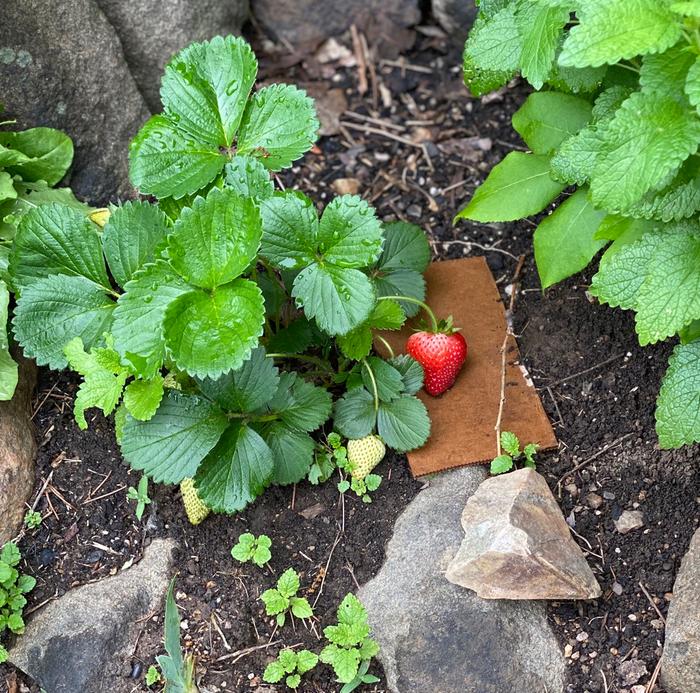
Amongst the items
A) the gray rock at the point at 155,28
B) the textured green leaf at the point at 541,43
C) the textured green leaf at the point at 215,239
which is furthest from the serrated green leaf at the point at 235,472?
the gray rock at the point at 155,28

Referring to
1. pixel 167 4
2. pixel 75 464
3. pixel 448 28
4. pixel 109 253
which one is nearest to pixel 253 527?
pixel 75 464

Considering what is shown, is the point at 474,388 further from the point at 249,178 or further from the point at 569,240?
the point at 249,178

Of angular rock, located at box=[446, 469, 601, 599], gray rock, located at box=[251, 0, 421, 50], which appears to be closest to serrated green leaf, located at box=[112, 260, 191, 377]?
angular rock, located at box=[446, 469, 601, 599]

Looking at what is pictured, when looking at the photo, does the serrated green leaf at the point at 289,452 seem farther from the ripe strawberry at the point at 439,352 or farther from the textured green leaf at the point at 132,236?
the textured green leaf at the point at 132,236

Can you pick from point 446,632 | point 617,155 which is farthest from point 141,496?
point 617,155

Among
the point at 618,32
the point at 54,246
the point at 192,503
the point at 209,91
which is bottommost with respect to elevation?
the point at 192,503

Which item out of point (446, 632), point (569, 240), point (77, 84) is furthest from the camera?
point (77, 84)

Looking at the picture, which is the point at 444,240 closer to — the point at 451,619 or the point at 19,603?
the point at 451,619

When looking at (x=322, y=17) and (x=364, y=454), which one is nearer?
(x=364, y=454)
